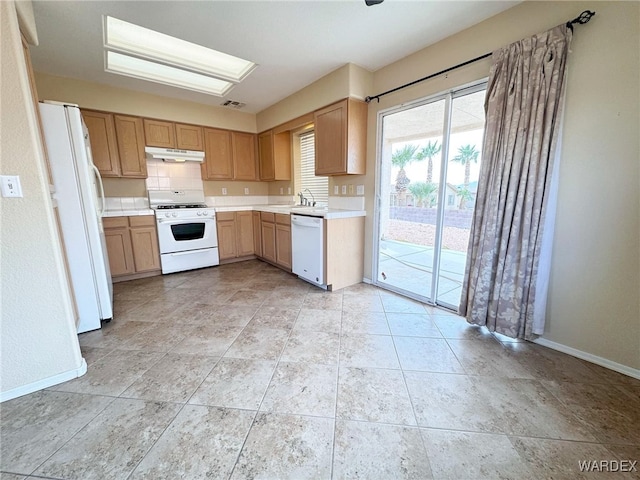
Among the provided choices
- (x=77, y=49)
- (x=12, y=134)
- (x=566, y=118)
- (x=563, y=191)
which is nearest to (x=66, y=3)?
(x=77, y=49)

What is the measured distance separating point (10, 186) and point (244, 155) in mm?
3417

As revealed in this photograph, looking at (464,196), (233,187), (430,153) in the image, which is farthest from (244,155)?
(464,196)

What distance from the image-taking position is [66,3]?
1.87 metres

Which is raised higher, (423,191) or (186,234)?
(423,191)

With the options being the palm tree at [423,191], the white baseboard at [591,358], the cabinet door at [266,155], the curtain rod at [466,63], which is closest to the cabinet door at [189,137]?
the cabinet door at [266,155]

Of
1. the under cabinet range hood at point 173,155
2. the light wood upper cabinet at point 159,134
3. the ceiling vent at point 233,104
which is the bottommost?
the under cabinet range hood at point 173,155

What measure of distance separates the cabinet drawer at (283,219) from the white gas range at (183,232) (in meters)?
1.06

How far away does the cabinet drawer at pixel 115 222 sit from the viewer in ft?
10.3

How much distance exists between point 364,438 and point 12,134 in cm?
238

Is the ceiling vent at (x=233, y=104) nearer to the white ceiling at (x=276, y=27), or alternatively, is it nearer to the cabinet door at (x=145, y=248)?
the white ceiling at (x=276, y=27)

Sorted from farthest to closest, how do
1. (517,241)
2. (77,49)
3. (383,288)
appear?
(383,288) → (77,49) → (517,241)

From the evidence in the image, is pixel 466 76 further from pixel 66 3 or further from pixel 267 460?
pixel 66 3

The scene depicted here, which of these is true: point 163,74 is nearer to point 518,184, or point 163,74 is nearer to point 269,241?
point 269,241

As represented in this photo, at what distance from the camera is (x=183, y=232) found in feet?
12.0
